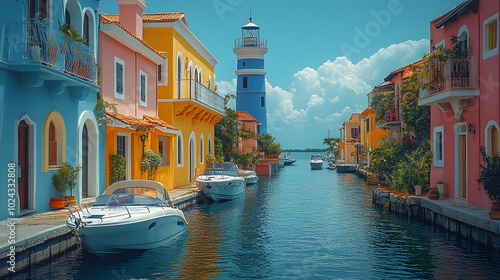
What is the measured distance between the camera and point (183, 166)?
83.4 feet

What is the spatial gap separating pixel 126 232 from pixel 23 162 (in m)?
4.07

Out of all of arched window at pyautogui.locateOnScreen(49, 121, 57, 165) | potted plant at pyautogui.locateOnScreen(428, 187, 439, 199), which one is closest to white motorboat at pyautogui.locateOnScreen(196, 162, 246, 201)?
arched window at pyautogui.locateOnScreen(49, 121, 57, 165)

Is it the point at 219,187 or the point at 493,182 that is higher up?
the point at 493,182

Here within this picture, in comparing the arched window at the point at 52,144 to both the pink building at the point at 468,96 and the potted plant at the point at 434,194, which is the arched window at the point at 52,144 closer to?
the pink building at the point at 468,96

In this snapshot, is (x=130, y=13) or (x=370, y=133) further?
(x=370, y=133)

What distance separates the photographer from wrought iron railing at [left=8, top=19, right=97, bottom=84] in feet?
37.2

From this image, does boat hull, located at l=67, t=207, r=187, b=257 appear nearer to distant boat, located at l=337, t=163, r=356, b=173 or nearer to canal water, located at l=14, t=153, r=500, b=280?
canal water, located at l=14, t=153, r=500, b=280

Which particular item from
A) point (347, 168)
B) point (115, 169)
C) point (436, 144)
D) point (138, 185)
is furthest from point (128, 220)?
point (347, 168)

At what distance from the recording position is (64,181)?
1345 cm

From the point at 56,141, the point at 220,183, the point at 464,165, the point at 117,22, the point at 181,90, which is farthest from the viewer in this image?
the point at 181,90

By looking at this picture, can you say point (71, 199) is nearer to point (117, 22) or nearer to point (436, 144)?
point (117, 22)

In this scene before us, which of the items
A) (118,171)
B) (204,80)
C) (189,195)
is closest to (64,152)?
(118,171)

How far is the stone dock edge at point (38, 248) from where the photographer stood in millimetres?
8591

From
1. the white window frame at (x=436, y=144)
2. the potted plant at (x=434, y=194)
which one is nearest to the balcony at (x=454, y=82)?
the white window frame at (x=436, y=144)
